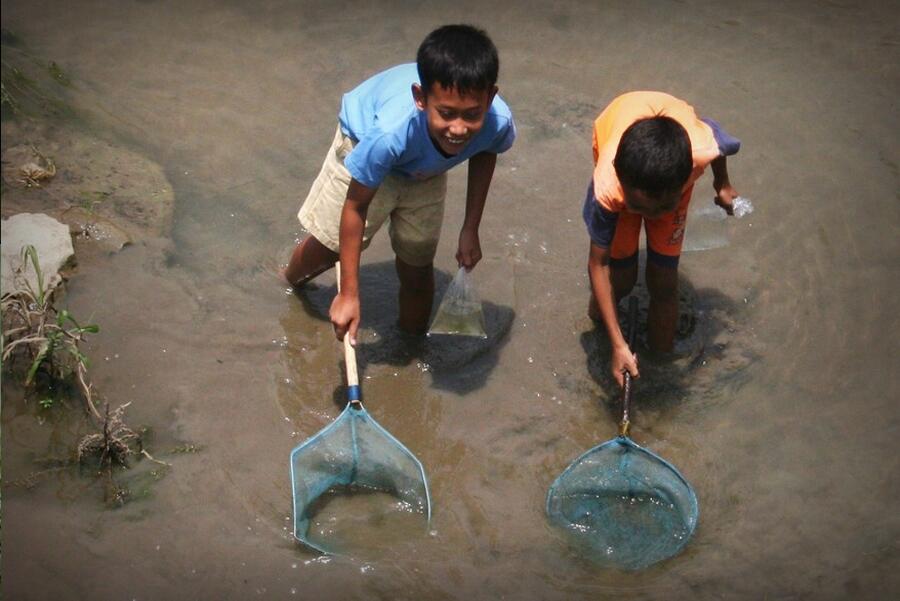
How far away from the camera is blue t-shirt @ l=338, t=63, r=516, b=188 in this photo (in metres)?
3.09

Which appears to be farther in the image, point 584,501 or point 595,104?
point 595,104

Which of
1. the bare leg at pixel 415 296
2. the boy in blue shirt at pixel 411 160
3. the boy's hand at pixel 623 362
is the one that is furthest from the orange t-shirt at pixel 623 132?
the bare leg at pixel 415 296

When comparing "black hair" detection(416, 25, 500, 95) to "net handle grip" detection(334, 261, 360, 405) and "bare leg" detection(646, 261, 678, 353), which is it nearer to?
"net handle grip" detection(334, 261, 360, 405)

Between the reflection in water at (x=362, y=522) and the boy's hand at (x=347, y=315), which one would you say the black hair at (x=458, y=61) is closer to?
the boy's hand at (x=347, y=315)

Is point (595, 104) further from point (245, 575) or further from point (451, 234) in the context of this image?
point (245, 575)

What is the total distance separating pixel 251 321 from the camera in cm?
388

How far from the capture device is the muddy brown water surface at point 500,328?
3.05 meters

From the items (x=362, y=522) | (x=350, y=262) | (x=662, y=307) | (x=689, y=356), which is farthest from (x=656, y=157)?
(x=362, y=522)

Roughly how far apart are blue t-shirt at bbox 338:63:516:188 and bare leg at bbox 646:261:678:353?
28.8 inches

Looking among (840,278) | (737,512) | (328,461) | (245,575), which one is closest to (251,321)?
(328,461)

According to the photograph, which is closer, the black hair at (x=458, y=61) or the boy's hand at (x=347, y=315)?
the black hair at (x=458, y=61)

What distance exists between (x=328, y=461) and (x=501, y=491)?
0.57 m

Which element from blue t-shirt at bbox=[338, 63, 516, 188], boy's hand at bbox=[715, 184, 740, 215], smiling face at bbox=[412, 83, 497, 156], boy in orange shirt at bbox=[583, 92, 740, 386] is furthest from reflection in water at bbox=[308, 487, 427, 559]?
boy's hand at bbox=[715, 184, 740, 215]

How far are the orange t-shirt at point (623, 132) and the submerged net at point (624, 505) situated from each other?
784 millimetres
